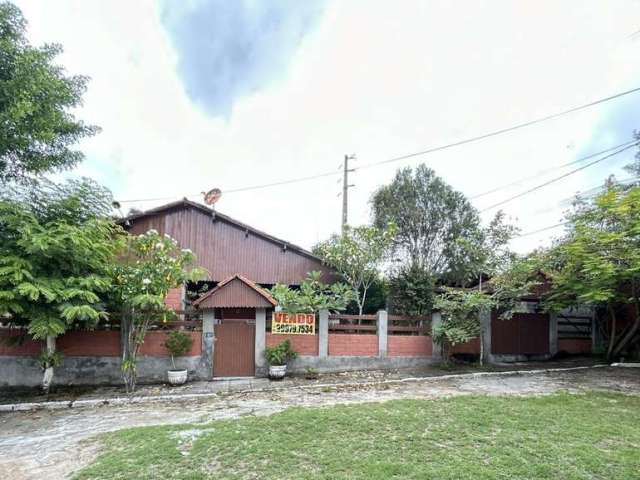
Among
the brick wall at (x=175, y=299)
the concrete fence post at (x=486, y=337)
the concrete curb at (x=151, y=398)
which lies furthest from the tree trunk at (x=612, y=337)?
the brick wall at (x=175, y=299)

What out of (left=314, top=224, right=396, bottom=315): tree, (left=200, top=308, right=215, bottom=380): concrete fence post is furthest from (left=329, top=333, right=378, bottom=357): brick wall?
(left=200, top=308, right=215, bottom=380): concrete fence post

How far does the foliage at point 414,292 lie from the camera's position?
10.1 meters

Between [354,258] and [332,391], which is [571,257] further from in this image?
[332,391]

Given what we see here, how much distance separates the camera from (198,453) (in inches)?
162

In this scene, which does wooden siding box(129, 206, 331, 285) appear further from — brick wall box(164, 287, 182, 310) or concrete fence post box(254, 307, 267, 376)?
concrete fence post box(254, 307, 267, 376)

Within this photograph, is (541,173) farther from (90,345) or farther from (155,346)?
(90,345)

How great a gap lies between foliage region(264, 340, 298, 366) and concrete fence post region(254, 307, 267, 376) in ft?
0.48

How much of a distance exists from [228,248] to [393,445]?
31.2 ft

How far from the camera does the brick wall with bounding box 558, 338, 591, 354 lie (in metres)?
12.0

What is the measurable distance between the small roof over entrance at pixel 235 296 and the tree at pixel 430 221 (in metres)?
5.93

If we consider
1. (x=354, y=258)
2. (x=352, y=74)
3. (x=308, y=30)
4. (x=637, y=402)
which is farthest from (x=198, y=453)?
(x=352, y=74)

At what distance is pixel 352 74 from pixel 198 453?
37.7 ft

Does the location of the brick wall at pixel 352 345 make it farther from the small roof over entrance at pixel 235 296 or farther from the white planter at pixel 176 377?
the white planter at pixel 176 377

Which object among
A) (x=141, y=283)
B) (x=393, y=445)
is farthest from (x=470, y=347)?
(x=141, y=283)
